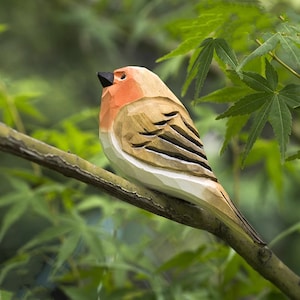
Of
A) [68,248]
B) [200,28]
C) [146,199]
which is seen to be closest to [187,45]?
[200,28]

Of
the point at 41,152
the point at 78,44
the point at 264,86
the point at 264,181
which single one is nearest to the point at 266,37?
the point at 264,86

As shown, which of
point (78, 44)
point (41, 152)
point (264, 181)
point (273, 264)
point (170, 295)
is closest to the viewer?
point (41, 152)

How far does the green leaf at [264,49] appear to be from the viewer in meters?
0.39

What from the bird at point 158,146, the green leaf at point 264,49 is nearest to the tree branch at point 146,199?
the bird at point 158,146

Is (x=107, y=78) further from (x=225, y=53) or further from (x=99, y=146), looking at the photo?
(x=99, y=146)

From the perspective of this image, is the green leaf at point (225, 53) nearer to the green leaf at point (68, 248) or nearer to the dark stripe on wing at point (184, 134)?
the dark stripe on wing at point (184, 134)

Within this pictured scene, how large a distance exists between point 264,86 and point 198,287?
0.29 m

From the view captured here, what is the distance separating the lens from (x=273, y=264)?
0.47 metres

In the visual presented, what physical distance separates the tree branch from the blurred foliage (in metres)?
0.06

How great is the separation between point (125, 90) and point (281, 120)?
0.12 m

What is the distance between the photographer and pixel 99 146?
724 millimetres

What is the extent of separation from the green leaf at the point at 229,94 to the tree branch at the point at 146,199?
0.09 meters

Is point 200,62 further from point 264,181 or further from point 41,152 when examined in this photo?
point 264,181

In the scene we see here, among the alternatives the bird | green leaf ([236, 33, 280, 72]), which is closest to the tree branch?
the bird
